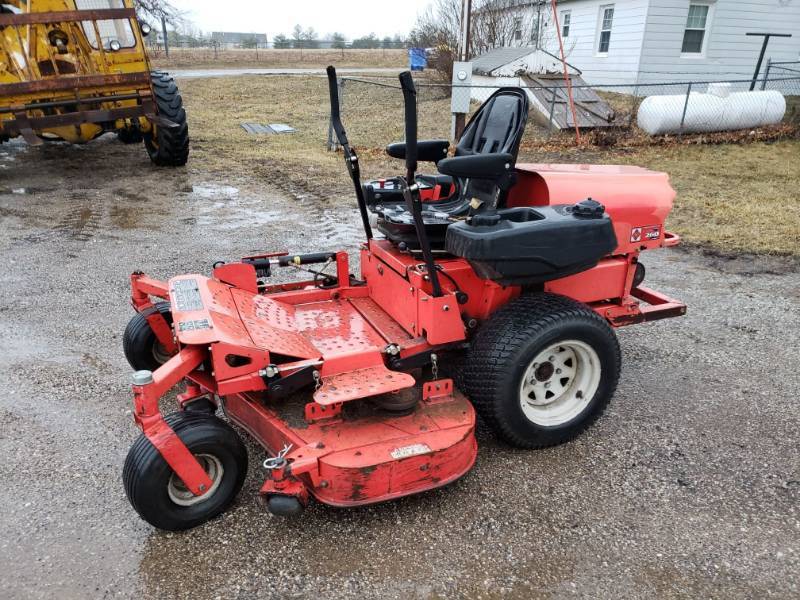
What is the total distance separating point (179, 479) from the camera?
2535mm

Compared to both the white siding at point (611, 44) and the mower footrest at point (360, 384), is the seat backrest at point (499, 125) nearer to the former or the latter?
the mower footrest at point (360, 384)

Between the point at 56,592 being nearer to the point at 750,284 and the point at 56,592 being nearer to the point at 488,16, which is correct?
the point at 750,284

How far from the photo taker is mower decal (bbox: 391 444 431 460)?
2.53 m

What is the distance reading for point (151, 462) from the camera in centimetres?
236

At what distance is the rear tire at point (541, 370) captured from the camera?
282 cm

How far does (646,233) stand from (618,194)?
30cm

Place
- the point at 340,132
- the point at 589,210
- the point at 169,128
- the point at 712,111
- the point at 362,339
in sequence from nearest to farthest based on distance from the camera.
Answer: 1. the point at 589,210
2. the point at 362,339
3. the point at 340,132
4. the point at 169,128
5. the point at 712,111

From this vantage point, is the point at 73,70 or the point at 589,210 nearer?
the point at 589,210

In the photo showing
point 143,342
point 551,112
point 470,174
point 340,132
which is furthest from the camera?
point 551,112

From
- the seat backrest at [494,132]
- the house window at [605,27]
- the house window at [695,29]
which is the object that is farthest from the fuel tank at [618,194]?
the house window at [605,27]

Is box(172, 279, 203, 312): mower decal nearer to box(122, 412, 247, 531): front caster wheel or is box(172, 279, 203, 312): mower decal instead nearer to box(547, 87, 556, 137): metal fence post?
box(122, 412, 247, 531): front caster wheel

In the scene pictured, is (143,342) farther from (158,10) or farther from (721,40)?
(158,10)

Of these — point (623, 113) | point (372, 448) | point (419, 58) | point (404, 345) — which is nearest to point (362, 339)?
point (404, 345)

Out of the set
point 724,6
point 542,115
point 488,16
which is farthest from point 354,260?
point 488,16
